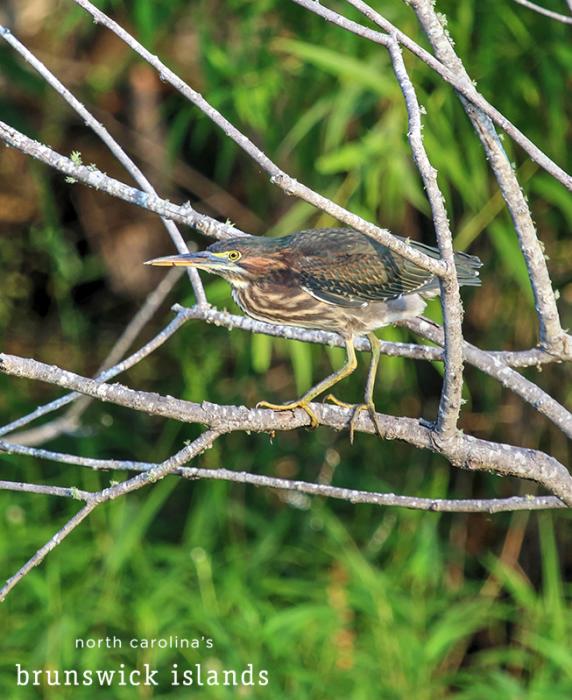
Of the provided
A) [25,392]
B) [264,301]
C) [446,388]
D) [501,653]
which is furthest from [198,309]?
[25,392]

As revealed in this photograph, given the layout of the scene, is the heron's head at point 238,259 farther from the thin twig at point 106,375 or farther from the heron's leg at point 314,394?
the heron's leg at point 314,394

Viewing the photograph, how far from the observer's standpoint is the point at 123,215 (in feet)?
19.5

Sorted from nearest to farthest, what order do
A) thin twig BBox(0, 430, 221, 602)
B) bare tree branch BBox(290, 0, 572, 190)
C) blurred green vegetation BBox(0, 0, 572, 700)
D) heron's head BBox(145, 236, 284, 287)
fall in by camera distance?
1. bare tree branch BBox(290, 0, 572, 190)
2. thin twig BBox(0, 430, 221, 602)
3. heron's head BBox(145, 236, 284, 287)
4. blurred green vegetation BBox(0, 0, 572, 700)

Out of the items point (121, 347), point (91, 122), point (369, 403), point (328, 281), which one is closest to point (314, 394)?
point (369, 403)

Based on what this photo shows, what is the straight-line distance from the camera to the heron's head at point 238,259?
2600 millimetres

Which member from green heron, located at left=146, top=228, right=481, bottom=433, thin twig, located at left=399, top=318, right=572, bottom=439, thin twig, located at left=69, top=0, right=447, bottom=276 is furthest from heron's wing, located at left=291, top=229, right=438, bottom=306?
thin twig, located at left=69, top=0, right=447, bottom=276

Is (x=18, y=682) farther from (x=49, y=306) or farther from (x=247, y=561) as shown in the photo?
(x=49, y=306)

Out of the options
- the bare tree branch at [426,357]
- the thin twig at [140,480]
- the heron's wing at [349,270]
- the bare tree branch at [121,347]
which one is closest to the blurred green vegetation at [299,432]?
the bare tree branch at [121,347]

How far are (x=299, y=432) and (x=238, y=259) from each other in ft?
8.43

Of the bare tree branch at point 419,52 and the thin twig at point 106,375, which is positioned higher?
the bare tree branch at point 419,52

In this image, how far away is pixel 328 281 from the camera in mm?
2797

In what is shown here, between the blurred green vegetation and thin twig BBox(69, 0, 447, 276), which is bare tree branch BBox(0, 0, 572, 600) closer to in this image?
thin twig BBox(69, 0, 447, 276)

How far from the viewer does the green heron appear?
2.73 meters

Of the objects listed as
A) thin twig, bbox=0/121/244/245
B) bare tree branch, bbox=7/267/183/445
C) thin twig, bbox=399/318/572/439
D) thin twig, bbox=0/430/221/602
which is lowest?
thin twig, bbox=0/430/221/602
